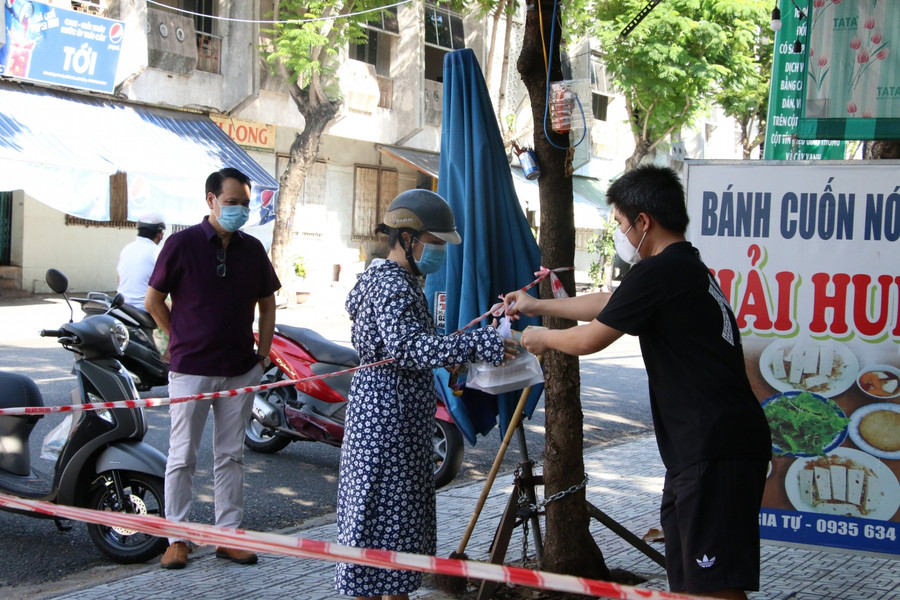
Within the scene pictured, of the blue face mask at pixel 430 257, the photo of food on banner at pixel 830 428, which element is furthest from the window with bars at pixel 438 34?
the blue face mask at pixel 430 257

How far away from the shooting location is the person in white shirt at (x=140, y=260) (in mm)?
8219

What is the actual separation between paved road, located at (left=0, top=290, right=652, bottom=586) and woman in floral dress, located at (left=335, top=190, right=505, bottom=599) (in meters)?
1.97

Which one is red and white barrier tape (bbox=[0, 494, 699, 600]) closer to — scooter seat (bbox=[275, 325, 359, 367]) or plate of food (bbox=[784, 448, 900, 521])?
plate of food (bbox=[784, 448, 900, 521])

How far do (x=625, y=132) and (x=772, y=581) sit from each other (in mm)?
28451

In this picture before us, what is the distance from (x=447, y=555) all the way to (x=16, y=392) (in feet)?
8.15

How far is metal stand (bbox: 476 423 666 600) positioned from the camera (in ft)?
13.1

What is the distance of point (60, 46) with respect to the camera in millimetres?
15844

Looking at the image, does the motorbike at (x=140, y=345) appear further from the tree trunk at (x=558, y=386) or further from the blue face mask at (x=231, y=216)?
the tree trunk at (x=558, y=386)

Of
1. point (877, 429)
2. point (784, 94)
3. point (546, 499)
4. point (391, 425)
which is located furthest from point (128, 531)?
point (784, 94)

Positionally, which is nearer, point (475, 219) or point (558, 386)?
point (558, 386)

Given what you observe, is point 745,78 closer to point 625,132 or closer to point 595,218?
point 595,218

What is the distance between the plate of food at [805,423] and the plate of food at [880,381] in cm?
16

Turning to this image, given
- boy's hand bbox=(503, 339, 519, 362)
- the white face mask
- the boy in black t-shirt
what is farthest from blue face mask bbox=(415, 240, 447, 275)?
the boy in black t-shirt

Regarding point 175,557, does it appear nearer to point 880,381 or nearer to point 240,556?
point 240,556
